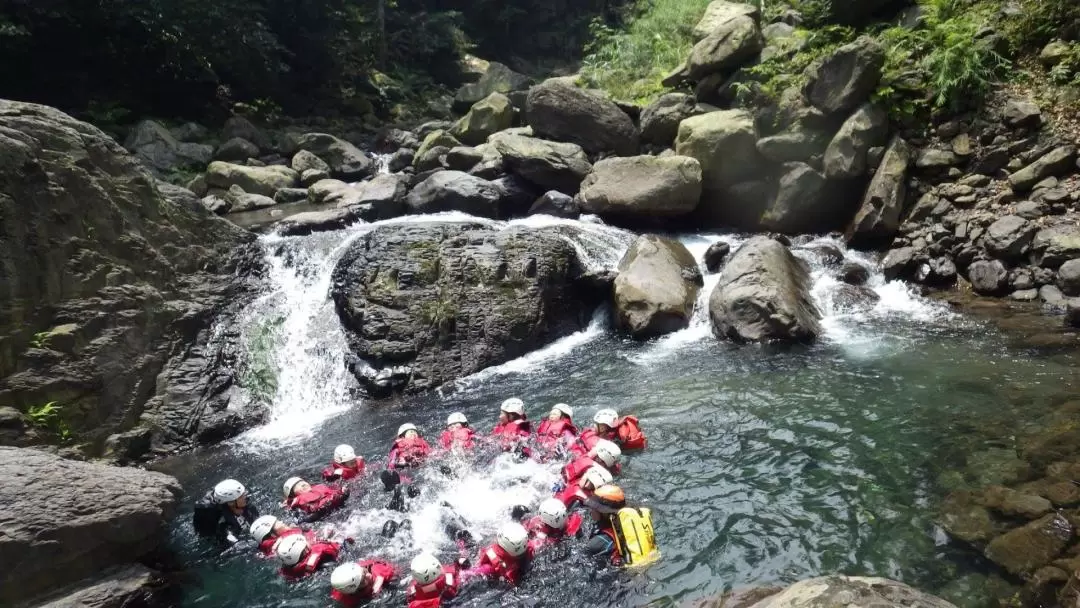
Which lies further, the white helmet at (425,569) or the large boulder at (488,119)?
the large boulder at (488,119)

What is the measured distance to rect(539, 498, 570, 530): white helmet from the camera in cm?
645

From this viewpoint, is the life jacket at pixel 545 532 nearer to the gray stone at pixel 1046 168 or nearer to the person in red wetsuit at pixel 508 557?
the person in red wetsuit at pixel 508 557

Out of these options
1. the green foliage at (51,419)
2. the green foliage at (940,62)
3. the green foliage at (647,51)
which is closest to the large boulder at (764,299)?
the green foliage at (940,62)

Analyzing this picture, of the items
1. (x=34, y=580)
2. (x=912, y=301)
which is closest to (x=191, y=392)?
(x=34, y=580)

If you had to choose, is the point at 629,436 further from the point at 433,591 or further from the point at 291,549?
the point at 291,549

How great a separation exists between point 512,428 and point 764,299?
18.1 ft

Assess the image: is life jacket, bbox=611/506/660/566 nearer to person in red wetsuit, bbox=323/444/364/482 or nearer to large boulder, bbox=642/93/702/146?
person in red wetsuit, bbox=323/444/364/482

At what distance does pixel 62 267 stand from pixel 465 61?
3059 centimetres

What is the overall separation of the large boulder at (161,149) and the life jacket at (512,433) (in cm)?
1876

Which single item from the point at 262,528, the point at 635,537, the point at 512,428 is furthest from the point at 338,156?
the point at 635,537

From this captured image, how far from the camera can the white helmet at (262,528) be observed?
6906 mm

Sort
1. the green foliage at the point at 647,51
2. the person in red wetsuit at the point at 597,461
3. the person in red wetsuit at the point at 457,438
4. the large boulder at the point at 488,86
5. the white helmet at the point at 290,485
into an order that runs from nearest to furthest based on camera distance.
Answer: the person in red wetsuit at the point at 597,461, the white helmet at the point at 290,485, the person in red wetsuit at the point at 457,438, the green foliage at the point at 647,51, the large boulder at the point at 488,86

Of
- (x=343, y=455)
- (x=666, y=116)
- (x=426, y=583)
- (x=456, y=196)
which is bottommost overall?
(x=426, y=583)

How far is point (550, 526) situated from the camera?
6.48m
